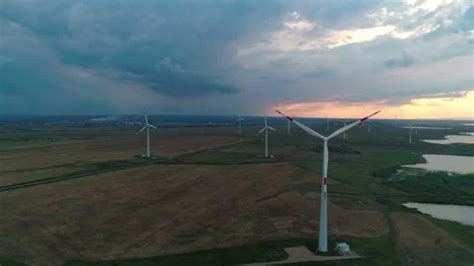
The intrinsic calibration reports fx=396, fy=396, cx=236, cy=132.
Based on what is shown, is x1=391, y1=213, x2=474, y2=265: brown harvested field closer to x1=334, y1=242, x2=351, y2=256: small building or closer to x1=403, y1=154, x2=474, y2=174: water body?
A: x1=334, y1=242, x2=351, y2=256: small building

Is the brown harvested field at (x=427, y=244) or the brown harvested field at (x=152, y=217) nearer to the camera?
the brown harvested field at (x=427, y=244)

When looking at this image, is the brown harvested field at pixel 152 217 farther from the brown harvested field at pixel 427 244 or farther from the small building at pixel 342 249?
the small building at pixel 342 249

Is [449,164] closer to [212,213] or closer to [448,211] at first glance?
[448,211]

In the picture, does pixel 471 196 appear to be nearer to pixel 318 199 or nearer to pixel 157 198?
pixel 318 199

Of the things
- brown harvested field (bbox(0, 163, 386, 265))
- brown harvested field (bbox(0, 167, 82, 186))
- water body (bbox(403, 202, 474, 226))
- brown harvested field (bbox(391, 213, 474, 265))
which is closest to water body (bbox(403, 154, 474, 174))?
water body (bbox(403, 202, 474, 226))

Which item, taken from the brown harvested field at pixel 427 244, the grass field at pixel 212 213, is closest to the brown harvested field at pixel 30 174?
the grass field at pixel 212 213

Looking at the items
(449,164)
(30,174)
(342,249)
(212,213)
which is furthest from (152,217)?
(449,164)

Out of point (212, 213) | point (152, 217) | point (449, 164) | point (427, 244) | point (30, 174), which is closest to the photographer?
point (427, 244)
